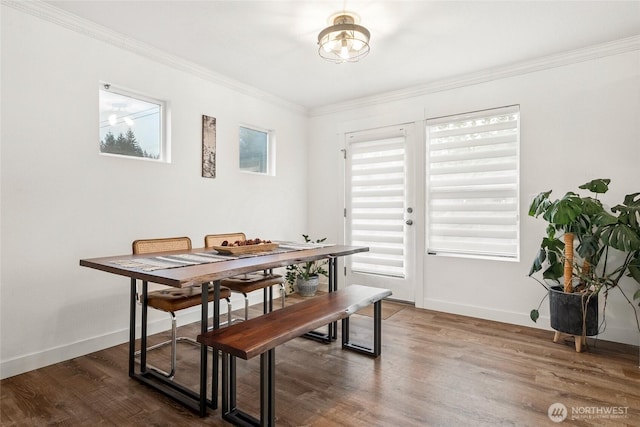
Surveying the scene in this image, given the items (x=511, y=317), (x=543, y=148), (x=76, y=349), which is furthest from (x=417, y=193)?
(x=76, y=349)

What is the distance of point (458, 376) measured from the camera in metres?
2.26

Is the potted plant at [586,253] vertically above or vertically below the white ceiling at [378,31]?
below

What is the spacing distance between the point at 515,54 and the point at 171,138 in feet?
10.5

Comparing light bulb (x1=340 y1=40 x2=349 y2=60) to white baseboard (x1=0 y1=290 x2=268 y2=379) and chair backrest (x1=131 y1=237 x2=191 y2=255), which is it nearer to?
chair backrest (x1=131 y1=237 x2=191 y2=255)

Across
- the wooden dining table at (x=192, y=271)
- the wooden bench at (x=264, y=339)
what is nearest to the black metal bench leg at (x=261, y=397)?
the wooden bench at (x=264, y=339)

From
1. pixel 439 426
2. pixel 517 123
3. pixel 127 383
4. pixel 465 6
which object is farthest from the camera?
pixel 517 123

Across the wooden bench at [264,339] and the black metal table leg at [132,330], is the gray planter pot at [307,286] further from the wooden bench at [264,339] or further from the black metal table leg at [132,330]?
the black metal table leg at [132,330]

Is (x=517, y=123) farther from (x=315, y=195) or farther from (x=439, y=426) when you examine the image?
(x=439, y=426)

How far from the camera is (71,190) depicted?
2518mm

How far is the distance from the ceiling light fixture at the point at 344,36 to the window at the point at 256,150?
1780 mm

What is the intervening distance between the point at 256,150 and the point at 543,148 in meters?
2.99

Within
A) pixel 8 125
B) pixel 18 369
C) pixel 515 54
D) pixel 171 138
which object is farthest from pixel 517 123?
pixel 18 369

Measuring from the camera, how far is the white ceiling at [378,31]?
7.76ft

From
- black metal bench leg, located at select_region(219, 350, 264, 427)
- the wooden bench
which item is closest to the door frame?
the wooden bench
